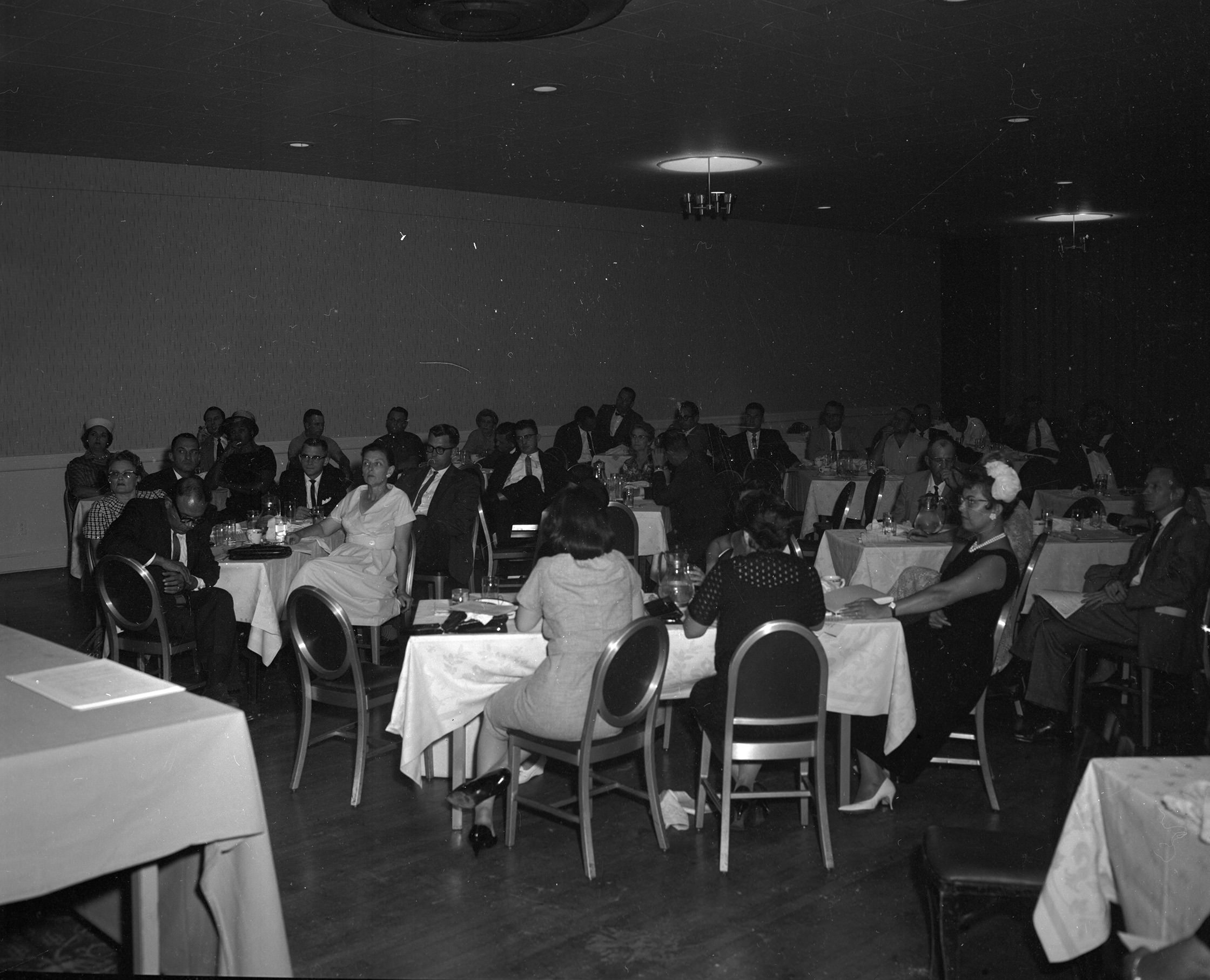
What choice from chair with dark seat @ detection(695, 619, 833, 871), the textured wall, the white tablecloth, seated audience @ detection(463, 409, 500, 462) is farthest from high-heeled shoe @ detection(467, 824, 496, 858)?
the textured wall

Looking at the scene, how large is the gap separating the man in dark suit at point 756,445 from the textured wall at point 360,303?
258cm

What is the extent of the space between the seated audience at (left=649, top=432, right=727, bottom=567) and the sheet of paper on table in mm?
4950

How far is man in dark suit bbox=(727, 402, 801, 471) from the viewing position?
1221 centimetres

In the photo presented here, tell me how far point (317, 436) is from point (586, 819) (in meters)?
7.32

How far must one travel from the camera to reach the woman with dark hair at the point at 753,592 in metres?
4.23

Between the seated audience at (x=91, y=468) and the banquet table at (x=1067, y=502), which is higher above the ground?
the seated audience at (x=91, y=468)

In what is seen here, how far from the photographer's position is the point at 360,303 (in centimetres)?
1205

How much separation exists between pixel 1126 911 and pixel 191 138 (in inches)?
354

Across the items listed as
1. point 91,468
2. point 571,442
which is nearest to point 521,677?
point 91,468

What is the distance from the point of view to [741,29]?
6.62 m

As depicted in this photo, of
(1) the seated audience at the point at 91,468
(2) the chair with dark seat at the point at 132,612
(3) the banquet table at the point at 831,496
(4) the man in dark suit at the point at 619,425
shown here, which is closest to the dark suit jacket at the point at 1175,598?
(3) the banquet table at the point at 831,496

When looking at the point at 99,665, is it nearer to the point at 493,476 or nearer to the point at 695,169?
the point at 493,476

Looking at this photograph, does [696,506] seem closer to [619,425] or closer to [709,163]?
[709,163]

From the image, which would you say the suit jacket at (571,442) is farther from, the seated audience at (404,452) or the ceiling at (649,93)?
the ceiling at (649,93)
